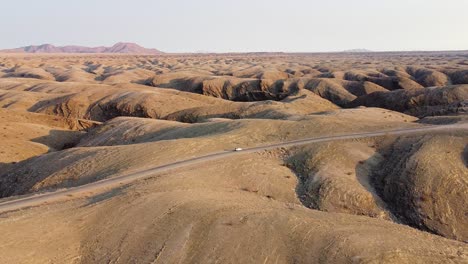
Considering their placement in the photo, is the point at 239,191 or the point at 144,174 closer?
the point at 239,191

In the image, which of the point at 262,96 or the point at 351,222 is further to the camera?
the point at 262,96

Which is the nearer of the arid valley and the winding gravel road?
the arid valley

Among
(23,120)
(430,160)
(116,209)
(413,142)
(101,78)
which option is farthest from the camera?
(101,78)

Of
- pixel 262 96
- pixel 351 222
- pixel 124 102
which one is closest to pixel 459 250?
pixel 351 222

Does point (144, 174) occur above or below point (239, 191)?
above

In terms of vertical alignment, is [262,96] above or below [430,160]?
below

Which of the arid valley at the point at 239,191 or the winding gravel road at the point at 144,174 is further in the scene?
the winding gravel road at the point at 144,174

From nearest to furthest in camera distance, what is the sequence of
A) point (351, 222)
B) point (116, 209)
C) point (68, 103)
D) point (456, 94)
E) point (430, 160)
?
point (351, 222)
point (116, 209)
point (430, 160)
point (456, 94)
point (68, 103)

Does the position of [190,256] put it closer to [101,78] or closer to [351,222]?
[351,222]
